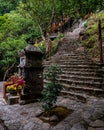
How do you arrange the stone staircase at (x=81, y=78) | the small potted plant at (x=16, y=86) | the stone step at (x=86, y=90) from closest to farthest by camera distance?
the small potted plant at (x=16, y=86) → the stone step at (x=86, y=90) → the stone staircase at (x=81, y=78)

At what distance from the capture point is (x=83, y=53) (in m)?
12.0

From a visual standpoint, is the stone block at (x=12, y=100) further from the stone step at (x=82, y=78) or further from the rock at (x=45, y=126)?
the stone step at (x=82, y=78)

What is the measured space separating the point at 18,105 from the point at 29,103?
1.38ft

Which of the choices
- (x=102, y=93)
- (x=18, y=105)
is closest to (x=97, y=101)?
(x=102, y=93)

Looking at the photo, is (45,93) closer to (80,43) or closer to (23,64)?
(23,64)

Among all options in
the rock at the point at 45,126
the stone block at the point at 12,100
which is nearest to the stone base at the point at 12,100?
the stone block at the point at 12,100

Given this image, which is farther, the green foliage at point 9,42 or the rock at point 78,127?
the green foliage at point 9,42

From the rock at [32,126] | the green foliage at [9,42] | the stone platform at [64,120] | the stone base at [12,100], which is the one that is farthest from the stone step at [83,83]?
the green foliage at [9,42]

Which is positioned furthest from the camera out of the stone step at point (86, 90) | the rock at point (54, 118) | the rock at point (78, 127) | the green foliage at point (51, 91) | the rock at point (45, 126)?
the stone step at point (86, 90)

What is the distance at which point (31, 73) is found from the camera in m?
7.16

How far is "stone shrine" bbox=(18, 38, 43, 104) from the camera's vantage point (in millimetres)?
7035

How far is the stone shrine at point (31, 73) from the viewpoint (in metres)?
7.04

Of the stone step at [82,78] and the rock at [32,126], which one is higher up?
the stone step at [82,78]

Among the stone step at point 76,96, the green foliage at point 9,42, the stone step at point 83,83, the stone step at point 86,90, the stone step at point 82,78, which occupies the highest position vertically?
the green foliage at point 9,42
